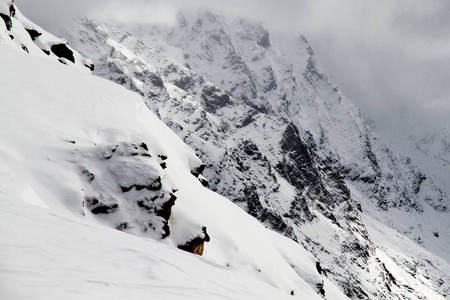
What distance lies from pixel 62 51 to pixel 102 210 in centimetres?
3152

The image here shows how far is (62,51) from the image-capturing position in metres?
38.3

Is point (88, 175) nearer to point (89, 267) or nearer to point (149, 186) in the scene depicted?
point (149, 186)

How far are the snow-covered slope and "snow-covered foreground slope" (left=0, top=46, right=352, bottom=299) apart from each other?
0.04 metres

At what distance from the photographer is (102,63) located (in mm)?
188125

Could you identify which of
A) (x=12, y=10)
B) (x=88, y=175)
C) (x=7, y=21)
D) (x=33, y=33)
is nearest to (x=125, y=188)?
(x=88, y=175)

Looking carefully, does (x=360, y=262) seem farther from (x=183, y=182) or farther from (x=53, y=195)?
(x=53, y=195)

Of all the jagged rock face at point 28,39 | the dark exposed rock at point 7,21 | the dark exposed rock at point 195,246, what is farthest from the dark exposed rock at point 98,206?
the dark exposed rock at point 7,21

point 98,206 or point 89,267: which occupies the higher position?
point 89,267

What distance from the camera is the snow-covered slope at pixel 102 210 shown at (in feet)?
19.5

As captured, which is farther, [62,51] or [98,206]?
[62,51]

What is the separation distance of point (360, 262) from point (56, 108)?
149 metres

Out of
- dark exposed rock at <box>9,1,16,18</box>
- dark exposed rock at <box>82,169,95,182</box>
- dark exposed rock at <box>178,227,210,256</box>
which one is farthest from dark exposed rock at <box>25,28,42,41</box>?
dark exposed rock at <box>178,227,210,256</box>

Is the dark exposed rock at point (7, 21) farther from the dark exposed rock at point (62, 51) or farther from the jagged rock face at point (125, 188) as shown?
the jagged rock face at point (125, 188)

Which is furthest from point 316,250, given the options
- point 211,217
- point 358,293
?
point 211,217
